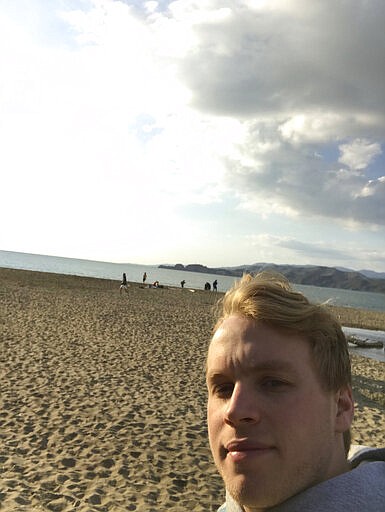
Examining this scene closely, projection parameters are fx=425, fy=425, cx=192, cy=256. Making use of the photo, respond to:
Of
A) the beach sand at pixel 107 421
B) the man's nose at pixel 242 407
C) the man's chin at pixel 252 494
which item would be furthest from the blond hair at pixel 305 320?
the beach sand at pixel 107 421

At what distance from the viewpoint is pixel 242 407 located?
1.32 metres

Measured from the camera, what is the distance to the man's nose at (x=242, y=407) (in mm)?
1301

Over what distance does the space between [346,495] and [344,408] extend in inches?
11.6

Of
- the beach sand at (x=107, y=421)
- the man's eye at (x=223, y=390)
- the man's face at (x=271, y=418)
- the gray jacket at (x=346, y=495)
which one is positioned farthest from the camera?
the beach sand at (x=107, y=421)

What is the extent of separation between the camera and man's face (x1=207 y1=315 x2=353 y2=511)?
123 cm

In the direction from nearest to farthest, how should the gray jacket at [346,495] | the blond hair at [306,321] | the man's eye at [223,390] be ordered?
the gray jacket at [346,495]
the blond hair at [306,321]
the man's eye at [223,390]

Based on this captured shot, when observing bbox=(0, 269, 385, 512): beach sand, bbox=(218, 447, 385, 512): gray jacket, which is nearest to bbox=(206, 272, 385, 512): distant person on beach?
bbox=(218, 447, 385, 512): gray jacket

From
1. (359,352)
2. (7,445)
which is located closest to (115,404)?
(7,445)

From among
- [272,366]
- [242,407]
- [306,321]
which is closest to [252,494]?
[242,407]

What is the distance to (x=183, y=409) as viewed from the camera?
9008 millimetres

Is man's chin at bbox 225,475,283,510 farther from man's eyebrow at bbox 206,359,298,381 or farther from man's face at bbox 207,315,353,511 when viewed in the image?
man's eyebrow at bbox 206,359,298,381

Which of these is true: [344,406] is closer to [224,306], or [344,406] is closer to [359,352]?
[224,306]

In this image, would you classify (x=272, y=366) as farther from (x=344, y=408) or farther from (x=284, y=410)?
(x=344, y=408)

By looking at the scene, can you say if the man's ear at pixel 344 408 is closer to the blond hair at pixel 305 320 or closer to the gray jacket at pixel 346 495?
the blond hair at pixel 305 320
